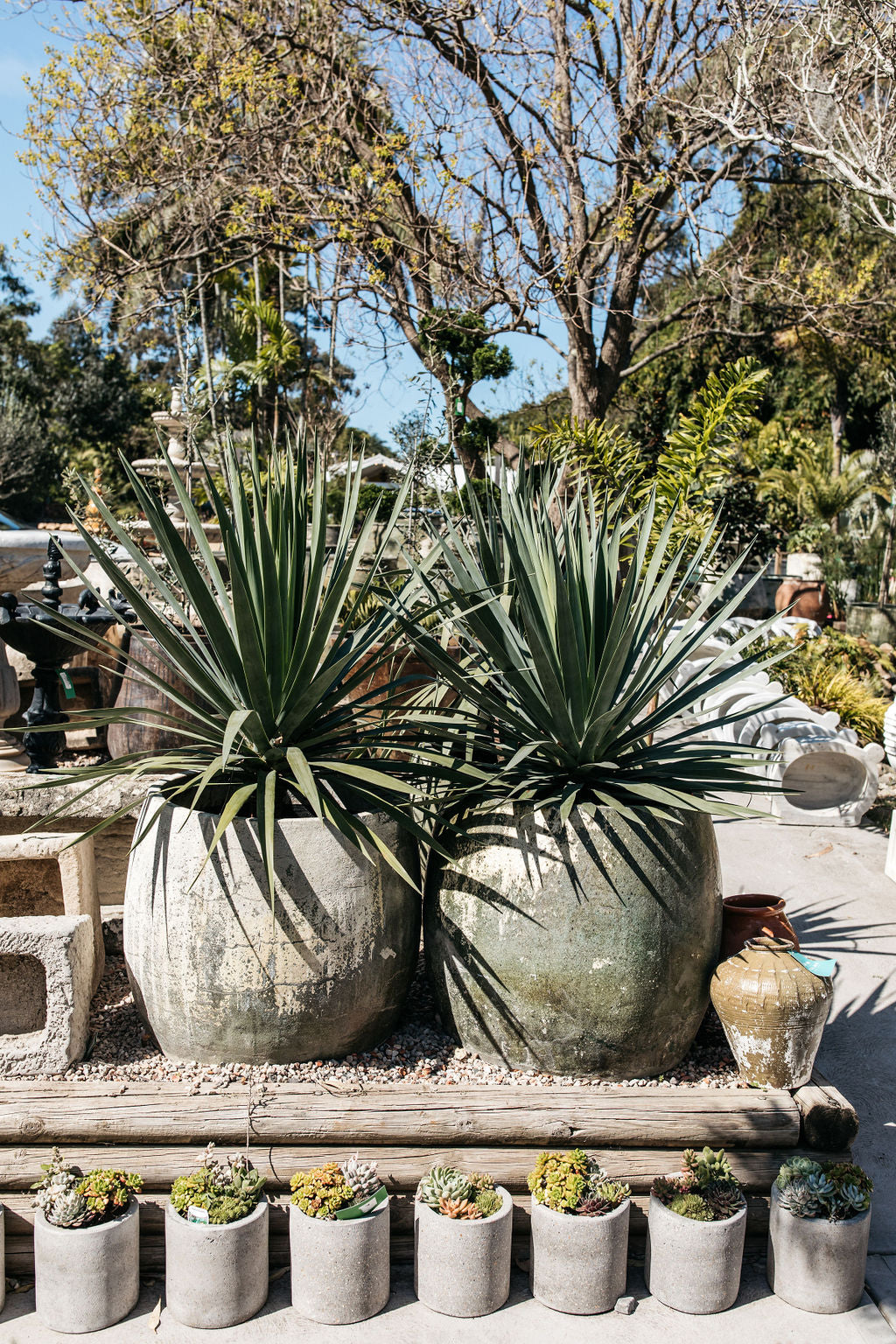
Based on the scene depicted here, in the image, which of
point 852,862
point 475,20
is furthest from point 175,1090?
point 475,20

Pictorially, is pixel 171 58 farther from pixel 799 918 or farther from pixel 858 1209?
pixel 858 1209

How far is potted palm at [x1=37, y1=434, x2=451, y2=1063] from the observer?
2.87 metres

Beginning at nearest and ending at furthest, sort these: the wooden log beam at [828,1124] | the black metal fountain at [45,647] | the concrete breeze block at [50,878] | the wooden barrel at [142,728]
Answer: the wooden log beam at [828,1124], the concrete breeze block at [50,878], the black metal fountain at [45,647], the wooden barrel at [142,728]

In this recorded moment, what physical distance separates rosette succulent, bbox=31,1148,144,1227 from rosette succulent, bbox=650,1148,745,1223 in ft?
4.44

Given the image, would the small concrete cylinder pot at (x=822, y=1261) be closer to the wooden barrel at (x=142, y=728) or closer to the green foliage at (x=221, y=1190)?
the green foliage at (x=221, y=1190)

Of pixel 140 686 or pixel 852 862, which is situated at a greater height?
pixel 140 686

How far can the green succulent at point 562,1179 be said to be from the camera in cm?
260

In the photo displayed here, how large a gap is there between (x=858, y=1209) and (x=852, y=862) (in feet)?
12.3

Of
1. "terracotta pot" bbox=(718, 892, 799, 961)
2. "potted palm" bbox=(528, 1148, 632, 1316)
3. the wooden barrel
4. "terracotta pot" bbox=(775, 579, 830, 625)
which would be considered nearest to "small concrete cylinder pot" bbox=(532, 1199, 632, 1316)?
"potted palm" bbox=(528, 1148, 632, 1316)

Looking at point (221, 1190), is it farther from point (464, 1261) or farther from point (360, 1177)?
point (464, 1261)

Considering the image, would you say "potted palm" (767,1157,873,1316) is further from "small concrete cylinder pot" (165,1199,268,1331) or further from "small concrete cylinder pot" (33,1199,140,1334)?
"small concrete cylinder pot" (33,1199,140,1334)

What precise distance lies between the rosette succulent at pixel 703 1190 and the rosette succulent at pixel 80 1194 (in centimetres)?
Result: 135

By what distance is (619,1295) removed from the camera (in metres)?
2.66

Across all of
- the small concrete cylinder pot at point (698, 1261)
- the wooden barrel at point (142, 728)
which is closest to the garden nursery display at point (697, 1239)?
the small concrete cylinder pot at point (698, 1261)
